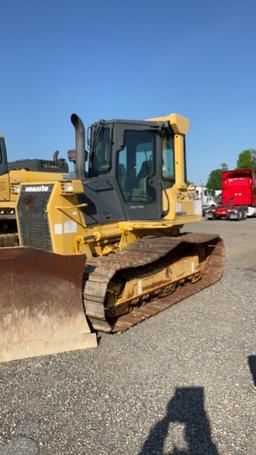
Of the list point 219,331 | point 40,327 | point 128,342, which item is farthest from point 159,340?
point 40,327

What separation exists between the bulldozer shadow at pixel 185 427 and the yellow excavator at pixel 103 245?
139 cm

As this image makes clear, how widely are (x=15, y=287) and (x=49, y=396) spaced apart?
1.22 metres

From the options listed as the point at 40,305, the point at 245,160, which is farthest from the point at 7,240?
the point at 245,160

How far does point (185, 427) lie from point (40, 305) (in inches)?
78.7

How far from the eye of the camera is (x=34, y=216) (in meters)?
5.54

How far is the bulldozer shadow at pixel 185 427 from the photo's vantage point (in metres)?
2.95

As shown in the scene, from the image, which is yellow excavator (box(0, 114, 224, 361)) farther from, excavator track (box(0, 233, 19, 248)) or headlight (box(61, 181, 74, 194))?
excavator track (box(0, 233, 19, 248))

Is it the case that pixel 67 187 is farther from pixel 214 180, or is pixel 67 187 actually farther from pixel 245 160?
pixel 214 180

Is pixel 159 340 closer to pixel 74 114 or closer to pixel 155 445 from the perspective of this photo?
pixel 155 445

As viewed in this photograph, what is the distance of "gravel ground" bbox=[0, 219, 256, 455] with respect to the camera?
3.04m

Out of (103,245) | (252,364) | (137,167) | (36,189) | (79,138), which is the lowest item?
(252,364)

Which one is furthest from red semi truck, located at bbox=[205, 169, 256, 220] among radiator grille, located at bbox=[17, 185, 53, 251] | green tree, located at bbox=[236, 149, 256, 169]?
green tree, located at bbox=[236, 149, 256, 169]

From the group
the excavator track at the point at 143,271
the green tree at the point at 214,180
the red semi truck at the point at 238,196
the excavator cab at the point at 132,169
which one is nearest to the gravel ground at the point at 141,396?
the excavator track at the point at 143,271

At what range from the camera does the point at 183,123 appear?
22.8 ft
